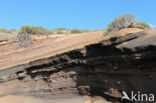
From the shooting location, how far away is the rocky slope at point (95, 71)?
12.6 feet

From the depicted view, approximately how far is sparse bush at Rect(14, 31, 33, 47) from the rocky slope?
4.41 m

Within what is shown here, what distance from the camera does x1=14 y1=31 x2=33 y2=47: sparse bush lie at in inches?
473

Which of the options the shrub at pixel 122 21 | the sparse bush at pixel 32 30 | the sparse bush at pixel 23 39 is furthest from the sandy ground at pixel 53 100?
the sparse bush at pixel 32 30

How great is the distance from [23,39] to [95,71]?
871 centimetres

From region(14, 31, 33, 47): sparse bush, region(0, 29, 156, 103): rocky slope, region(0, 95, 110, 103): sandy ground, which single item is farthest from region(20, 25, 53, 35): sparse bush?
region(0, 95, 110, 103): sandy ground

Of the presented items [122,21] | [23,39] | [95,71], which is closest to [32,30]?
[23,39]

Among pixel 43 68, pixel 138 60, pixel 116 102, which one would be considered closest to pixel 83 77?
pixel 116 102

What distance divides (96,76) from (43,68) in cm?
243

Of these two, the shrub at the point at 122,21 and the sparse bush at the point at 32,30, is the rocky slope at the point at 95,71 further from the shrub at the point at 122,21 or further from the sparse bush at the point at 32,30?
the sparse bush at the point at 32,30

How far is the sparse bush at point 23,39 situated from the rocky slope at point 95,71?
4411 millimetres

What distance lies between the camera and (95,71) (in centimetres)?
519

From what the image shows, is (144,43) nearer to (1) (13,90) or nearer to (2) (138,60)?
(2) (138,60)

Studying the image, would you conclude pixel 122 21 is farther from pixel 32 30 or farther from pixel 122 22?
pixel 32 30

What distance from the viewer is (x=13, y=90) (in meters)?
7.75
